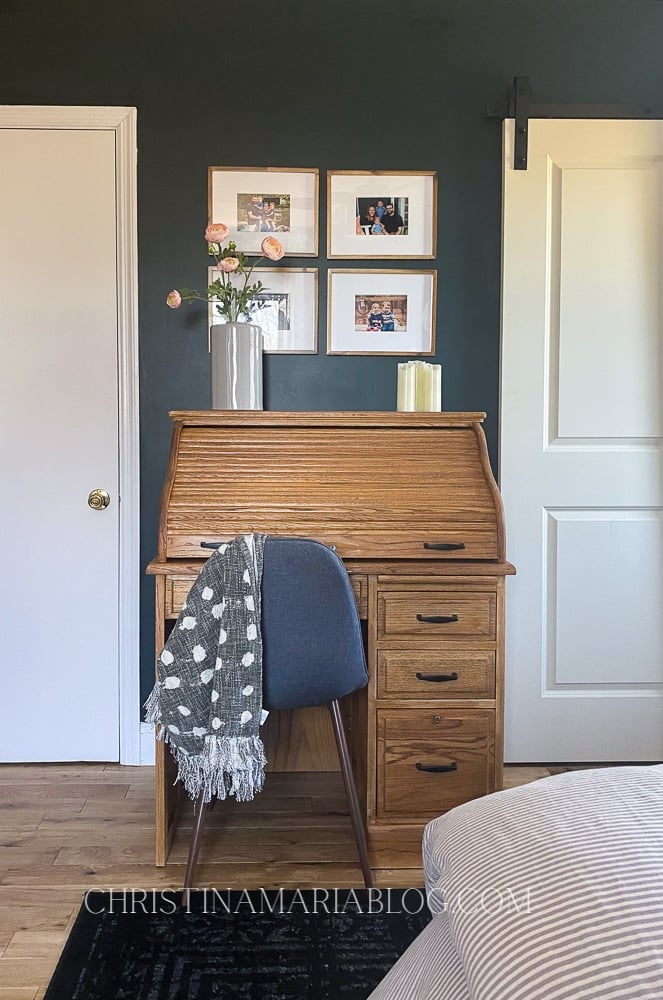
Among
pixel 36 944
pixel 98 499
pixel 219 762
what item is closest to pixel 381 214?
pixel 98 499

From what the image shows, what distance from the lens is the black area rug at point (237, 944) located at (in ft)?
5.09

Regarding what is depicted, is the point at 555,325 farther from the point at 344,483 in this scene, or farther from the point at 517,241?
the point at 344,483

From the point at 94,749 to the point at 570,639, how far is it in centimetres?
169

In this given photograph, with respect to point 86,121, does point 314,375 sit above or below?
below

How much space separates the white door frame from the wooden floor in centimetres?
29

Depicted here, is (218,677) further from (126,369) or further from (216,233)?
(216,233)

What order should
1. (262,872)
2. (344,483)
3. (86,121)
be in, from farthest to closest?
(86,121) < (344,483) < (262,872)

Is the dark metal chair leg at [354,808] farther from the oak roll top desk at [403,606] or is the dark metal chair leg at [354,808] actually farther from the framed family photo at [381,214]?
the framed family photo at [381,214]

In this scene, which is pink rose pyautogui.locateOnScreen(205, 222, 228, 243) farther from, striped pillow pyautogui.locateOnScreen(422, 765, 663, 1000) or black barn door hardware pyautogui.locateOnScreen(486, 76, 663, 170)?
striped pillow pyautogui.locateOnScreen(422, 765, 663, 1000)

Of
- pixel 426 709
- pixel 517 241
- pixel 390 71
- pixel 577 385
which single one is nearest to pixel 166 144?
pixel 390 71

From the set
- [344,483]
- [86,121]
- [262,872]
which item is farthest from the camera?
[86,121]

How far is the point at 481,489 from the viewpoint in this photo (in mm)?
2135

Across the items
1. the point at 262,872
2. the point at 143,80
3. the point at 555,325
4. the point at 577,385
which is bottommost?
the point at 262,872

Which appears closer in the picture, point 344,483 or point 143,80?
point 344,483
